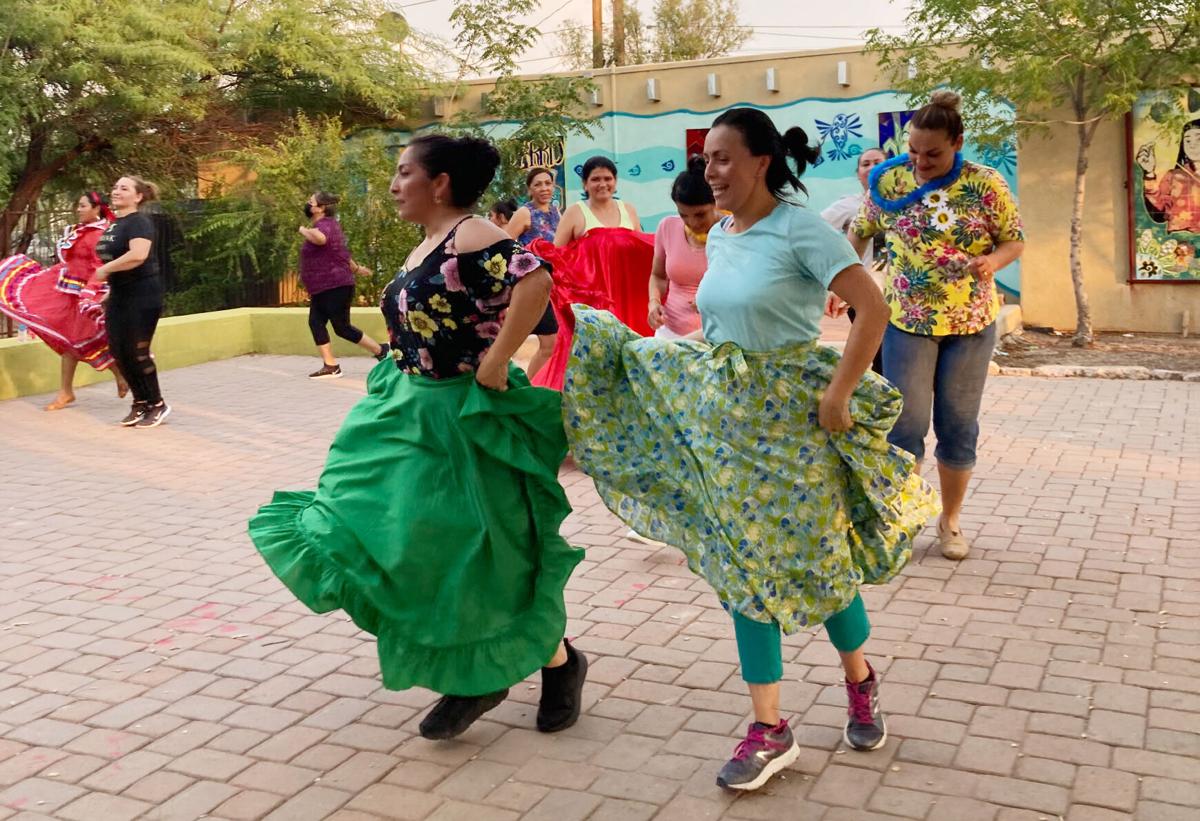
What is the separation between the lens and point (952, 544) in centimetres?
579

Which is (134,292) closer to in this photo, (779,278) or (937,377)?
A: (937,377)

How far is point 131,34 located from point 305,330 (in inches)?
275

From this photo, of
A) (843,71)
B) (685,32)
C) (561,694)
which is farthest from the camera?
(685,32)

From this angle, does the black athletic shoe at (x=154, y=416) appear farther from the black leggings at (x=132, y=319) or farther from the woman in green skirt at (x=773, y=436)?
the woman in green skirt at (x=773, y=436)

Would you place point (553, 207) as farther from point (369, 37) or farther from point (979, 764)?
point (369, 37)

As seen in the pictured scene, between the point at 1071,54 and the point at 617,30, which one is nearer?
the point at 1071,54

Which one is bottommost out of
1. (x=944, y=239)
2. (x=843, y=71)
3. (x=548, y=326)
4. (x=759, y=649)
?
(x=759, y=649)

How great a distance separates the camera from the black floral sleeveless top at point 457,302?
3836mm

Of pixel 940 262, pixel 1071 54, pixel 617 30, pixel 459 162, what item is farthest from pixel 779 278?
pixel 617 30

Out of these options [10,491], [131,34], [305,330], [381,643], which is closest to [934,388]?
[381,643]

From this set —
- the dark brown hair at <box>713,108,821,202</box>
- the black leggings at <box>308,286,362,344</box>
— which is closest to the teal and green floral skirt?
the dark brown hair at <box>713,108,821,202</box>

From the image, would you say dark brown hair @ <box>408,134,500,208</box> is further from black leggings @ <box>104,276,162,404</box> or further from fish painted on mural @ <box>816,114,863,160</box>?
fish painted on mural @ <box>816,114,863,160</box>

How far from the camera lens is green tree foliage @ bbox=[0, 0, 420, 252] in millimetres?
17578

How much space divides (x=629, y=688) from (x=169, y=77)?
1693 centimetres
